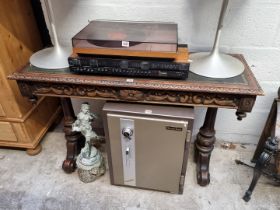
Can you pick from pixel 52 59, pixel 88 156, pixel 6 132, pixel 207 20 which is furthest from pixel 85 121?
pixel 207 20

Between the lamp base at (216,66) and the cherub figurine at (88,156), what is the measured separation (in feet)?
1.90

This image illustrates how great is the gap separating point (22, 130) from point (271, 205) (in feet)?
4.79

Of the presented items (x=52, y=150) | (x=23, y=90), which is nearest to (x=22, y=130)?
(x=52, y=150)

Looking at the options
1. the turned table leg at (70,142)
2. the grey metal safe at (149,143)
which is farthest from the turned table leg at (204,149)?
the turned table leg at (70,142)

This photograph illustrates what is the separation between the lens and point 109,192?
1298mm

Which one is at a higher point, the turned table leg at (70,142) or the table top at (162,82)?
the table top at (162,82)

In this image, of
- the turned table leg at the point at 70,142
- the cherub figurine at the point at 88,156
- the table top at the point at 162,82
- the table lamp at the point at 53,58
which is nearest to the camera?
the table top at the point at 162,82

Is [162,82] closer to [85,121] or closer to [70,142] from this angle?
→ [85,121]

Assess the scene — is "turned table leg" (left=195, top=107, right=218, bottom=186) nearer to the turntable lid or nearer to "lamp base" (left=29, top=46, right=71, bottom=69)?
the turntable lid

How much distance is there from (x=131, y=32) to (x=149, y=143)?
1.68 feet

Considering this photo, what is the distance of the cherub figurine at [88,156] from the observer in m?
1.19

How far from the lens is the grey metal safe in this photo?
100 centimetres

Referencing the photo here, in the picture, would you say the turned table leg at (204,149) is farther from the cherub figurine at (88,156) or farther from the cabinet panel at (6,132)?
the cabinet panel at (6,132)

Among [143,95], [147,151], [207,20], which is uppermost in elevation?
[207,20]
